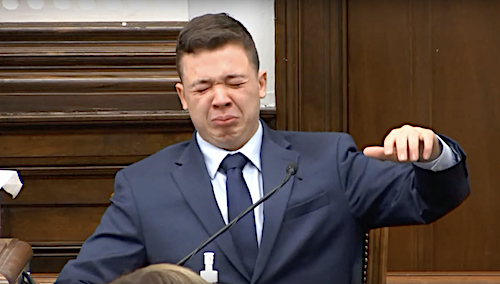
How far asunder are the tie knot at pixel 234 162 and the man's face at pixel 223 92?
0.04 meters

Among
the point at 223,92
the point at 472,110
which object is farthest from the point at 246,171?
the point at 472,110

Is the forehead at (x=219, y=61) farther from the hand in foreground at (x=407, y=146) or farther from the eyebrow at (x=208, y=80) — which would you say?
the hand in foreground at (x=407, y=146)

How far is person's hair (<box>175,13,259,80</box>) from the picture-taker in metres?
1.96

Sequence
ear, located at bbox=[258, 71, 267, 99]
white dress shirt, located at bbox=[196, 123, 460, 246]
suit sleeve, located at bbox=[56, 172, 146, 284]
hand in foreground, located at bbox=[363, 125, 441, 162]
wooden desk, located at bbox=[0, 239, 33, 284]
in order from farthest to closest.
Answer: ear, located at bbox=[258, 71, 267, 99]
white dress shirt, located at bbox=[196, 123, 460, 246]
suit sleeve, located at bbox=[56, 172, 146, 284]
wooden desk, located at bbox=[0, 239, 33, 284]
hand in foreground, located at bbox=[363, 125, 441, 162]

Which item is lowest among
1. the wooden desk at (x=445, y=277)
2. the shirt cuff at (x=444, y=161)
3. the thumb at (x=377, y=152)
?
the wooden desk at (x=445, y=277)

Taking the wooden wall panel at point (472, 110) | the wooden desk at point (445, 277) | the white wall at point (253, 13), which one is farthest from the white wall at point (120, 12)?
the wooden desk at point (445, 277)

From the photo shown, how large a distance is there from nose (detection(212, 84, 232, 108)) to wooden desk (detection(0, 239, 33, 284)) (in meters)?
0.59

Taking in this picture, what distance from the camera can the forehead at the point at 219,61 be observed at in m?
1.95

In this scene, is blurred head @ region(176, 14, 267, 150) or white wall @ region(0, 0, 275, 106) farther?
white wall @ region(0, 0, 275, 106)

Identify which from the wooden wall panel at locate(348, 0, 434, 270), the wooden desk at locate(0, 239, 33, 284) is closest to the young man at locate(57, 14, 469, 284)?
the wooden desk at locate(0, 239, 33, 284)

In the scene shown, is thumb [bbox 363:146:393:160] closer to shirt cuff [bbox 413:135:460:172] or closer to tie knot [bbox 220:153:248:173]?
shirt cuff [bbox 413:135:460:172]

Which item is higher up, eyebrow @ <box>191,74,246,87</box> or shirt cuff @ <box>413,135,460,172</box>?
eyebrow @ <box>191,74,246,87</box>

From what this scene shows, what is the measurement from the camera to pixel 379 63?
2.82 meters

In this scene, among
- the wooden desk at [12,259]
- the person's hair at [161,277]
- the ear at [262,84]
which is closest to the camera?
the person's hair at [161,277]
